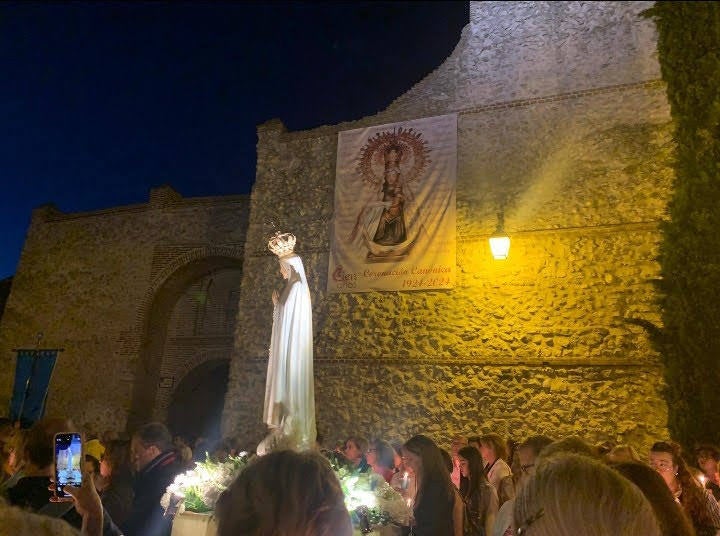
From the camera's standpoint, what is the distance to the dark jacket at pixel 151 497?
11.7ft

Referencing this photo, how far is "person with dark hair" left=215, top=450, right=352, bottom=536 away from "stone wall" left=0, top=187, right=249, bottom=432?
38.3ft

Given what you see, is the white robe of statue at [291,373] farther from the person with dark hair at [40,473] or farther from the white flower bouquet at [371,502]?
the person with dark hair at [40,473]

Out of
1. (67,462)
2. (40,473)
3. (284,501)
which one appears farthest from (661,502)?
(40,473)

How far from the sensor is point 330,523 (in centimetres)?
137

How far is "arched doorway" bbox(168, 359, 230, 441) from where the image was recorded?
1348 centimetres

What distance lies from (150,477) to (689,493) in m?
3.53

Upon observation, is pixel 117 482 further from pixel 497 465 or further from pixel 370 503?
pixel 497 465

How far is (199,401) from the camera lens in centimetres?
1412

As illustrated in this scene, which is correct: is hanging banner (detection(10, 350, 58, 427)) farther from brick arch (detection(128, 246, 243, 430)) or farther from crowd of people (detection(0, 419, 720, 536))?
crowd of people (detection(0, 419, 720, 536))

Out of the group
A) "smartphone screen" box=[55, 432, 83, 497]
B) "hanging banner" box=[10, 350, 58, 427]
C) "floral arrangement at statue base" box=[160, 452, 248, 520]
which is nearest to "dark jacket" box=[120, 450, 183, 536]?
"floral arrangement at statue base" box=[160, 452, 248, 520]

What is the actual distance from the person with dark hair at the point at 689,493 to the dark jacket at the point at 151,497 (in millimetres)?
3076

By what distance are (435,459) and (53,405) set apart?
40.4 ft

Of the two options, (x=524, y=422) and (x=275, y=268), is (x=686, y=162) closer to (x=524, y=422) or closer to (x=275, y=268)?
(x=524, y=422)

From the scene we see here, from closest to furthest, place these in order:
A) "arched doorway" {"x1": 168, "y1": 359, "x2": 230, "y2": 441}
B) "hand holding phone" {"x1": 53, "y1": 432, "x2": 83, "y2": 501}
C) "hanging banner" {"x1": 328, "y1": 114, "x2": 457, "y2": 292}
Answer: "hand holding phone" {"x1": 53, "y1": 432, "x2": 83, "y2": 501} < "hanging banner" {"x1": 328, "y1": 114, "x2": 457, "y2": 292} < "arched doorway" {"x1": 168, "y1": 359, "x2": 230, "y2": 441}
